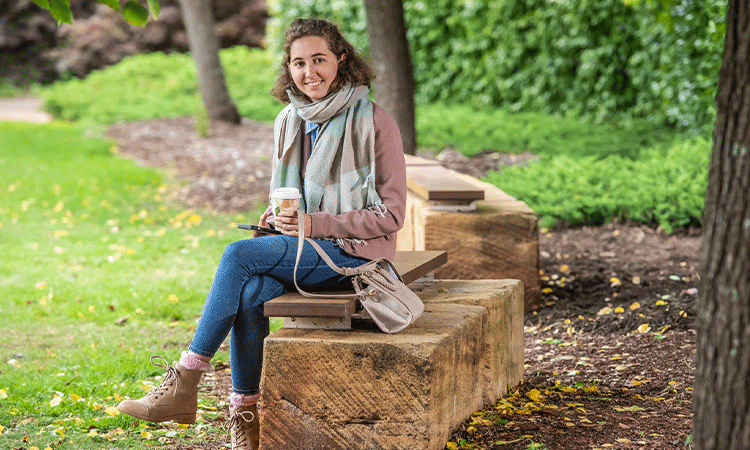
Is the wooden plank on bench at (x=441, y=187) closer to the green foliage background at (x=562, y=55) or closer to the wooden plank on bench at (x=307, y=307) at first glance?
the wooden plank on bench at (x=307, y=307)

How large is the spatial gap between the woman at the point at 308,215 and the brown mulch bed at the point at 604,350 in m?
0.79

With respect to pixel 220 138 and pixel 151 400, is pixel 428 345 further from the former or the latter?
pixel 220 138

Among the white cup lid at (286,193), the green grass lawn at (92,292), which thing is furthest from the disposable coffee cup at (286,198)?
the green grass lawn at (92,292)

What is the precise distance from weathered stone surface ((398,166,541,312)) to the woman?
5.05 ft

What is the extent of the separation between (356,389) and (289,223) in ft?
2.09

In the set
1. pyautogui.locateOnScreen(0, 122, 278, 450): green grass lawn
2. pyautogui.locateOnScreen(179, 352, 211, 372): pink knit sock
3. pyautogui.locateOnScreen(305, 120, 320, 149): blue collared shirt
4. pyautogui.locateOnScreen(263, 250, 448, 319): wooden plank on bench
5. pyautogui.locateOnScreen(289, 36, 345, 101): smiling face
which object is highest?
pyautogui.locateOnScreen(289, 36, 345, 101): smiling face

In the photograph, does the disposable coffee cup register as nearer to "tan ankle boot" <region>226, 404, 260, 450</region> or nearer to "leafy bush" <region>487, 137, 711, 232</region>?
"tan ankle boot" <region>226, 404, 260, 450</region>

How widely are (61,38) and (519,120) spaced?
1594 centimetres

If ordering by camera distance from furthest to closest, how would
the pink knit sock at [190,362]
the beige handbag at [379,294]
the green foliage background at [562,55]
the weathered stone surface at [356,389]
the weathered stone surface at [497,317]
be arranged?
the green foliage background at [562,55] → the weathered stone surface at [497,317] → the pink knit sock at [190,362] → the beige handbag at [379,294] → the weathered stone surface at [356,389]

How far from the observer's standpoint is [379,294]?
2.84 metres

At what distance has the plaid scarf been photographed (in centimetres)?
310

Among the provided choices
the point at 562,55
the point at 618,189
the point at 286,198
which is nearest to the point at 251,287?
the point at 286,198

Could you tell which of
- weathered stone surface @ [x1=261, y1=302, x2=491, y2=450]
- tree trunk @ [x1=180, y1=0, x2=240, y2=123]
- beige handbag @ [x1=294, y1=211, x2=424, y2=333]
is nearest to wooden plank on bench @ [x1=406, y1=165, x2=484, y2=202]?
beige handbag @ [x1=294, y1=211, x2=424, y2=333]

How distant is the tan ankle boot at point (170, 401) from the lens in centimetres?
295
